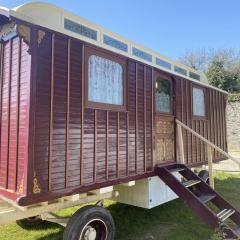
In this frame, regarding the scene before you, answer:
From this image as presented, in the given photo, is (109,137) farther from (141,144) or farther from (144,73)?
(144,73)

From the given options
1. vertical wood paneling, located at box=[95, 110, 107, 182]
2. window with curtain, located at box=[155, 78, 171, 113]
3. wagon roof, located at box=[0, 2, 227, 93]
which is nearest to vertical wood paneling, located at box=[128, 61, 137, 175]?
wagon roof, located at box=[0, 2, 227, 93]

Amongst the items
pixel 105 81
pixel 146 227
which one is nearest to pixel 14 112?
pixel 105 81

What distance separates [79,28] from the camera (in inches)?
181

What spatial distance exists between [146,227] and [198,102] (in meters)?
3.54

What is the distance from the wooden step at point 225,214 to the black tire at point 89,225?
5.86ft

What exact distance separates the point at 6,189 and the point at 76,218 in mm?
1008

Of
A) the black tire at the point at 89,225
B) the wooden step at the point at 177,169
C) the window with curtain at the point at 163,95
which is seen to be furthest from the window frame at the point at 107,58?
the wooden step at the point at 177,169

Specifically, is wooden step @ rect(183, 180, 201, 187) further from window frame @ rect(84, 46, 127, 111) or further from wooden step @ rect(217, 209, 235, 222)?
window frame @ rect(84, 46, 127, 111)

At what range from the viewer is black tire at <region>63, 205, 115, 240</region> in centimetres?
425

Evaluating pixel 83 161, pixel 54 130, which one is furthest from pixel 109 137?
pixel 54 130

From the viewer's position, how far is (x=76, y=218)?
433 centimetres

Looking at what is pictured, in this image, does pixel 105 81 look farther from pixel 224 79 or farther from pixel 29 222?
pixel 224 79

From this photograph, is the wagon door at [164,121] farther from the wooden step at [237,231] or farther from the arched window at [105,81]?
the wooden step at [237,231]

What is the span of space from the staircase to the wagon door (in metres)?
0.28
